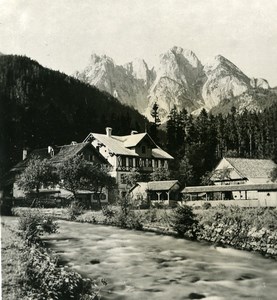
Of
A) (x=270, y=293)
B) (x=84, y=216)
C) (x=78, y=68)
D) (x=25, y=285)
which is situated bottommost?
(x=270, y=293)

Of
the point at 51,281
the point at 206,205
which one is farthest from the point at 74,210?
the point at 206,205

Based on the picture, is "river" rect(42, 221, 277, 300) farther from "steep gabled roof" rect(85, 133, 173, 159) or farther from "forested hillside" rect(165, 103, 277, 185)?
"steep gabled roof" rect(85, 133, 173, 159)

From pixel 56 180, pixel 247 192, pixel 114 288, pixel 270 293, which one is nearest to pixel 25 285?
pixel 114 288

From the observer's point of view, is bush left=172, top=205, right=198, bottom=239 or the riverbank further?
bush left=172, top=205, right=198, bottom=239

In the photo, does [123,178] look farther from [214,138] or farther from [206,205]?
[214,138]

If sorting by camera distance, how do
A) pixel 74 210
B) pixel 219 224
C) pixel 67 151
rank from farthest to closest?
1. pixel 67 151
2. pixel 219 224
3. pixel 74 210

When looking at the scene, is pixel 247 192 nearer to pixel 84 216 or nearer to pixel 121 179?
pixel 121 179

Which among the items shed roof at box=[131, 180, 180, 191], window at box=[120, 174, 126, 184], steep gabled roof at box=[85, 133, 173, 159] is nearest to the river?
shed roof at box=[131, 180, 180, 191]
